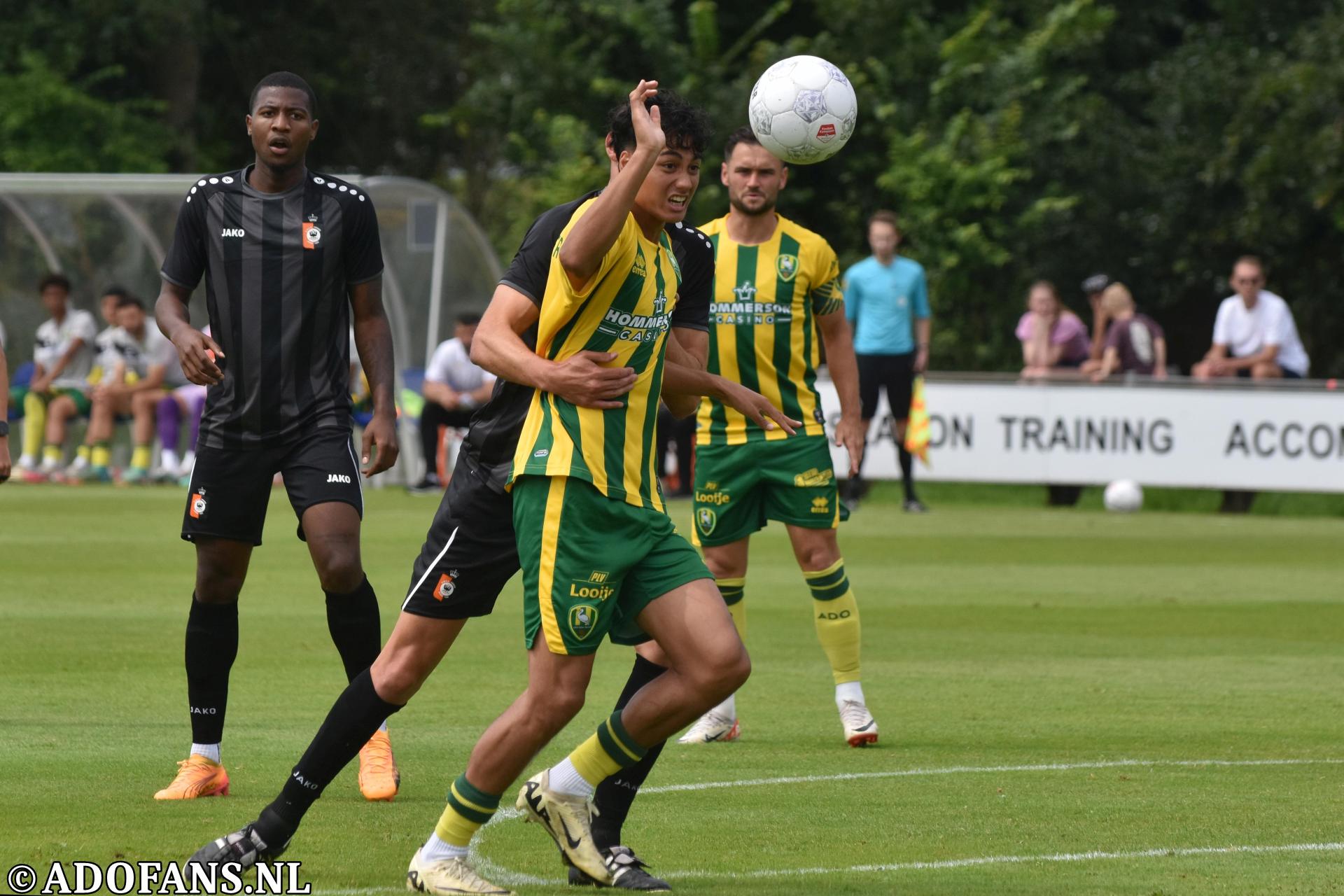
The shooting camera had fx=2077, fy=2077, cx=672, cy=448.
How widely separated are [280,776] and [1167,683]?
432 centimetres

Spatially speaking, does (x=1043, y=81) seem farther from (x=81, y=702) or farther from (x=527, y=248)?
(x=527, y=248)

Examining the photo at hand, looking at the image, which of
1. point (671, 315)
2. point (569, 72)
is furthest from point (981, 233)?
point (671, 315)

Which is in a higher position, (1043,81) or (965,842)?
(1043,81)

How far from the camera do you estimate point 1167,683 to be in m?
9.38

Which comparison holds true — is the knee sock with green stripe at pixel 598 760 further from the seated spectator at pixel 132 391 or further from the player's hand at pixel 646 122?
the seated spectator at pixel 132 391

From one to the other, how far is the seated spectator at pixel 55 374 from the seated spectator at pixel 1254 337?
38.3 feet

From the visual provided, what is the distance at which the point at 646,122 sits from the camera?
503cm

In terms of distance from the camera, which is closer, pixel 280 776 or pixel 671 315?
pixel 671 315

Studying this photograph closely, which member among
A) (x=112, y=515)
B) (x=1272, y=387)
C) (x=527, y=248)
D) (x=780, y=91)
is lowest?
(x=112, y=515)

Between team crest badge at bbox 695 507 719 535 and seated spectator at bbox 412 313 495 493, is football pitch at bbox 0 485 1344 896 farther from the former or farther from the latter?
seated spectator at bbox 412 313 495 493

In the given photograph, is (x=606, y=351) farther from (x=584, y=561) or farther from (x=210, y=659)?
(x=210, y=659)

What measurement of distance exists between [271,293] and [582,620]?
2076 mm

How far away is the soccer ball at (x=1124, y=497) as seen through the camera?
63.9 feet

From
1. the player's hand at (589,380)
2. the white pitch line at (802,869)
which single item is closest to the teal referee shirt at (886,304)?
the white pitch line at (802,869)
